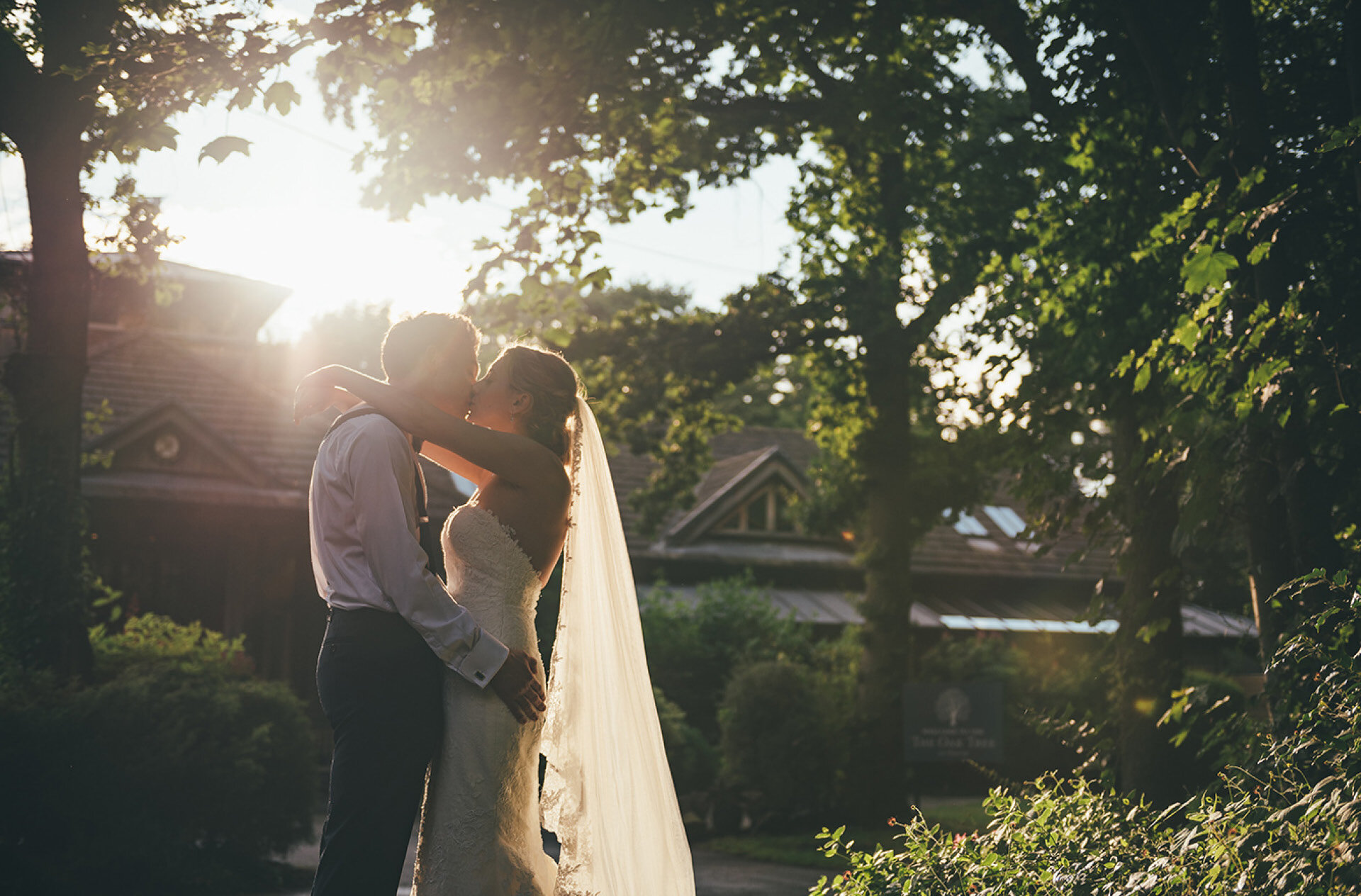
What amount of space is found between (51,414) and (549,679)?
20.0 ft

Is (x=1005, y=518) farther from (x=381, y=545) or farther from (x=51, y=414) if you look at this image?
(x=381, y=545)

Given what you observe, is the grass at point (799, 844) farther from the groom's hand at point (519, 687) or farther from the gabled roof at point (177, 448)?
the gabled roof at point (177, 448)

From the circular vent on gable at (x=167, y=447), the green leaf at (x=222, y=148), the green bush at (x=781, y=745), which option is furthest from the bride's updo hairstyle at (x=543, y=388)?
the circular vent on gable at (x=167, y=447)

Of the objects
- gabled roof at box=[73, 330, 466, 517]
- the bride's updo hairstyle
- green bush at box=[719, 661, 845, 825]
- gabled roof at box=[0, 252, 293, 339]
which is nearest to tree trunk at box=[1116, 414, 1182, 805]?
the bride's updo hairstyle

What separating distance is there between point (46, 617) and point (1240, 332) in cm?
821

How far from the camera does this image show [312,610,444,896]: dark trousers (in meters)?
3.30

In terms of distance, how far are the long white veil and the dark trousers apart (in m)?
0.88

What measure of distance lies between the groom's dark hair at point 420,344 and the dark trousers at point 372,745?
0.84 metres

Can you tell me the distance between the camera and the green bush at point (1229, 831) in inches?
113

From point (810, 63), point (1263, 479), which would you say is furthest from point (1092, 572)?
point (1263, 479)

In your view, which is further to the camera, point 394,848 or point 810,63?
→ point 810,63

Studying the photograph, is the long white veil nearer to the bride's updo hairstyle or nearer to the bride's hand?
the bride's updo hairstyle

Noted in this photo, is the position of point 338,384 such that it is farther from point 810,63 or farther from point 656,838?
point 810,63

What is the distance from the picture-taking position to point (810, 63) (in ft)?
30.1
